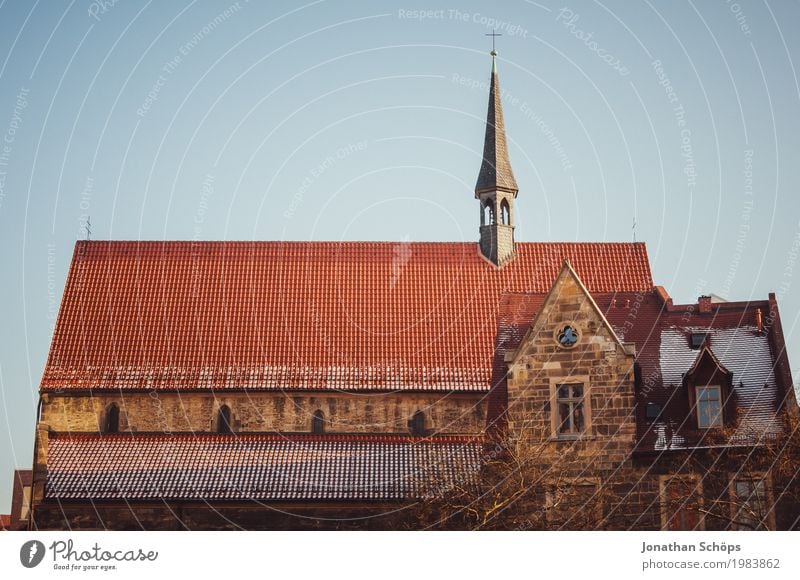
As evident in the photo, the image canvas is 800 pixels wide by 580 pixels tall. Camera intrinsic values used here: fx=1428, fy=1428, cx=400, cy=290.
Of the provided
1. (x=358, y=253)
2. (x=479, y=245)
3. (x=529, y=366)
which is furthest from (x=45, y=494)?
(x=479, y=245)

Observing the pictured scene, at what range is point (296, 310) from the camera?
55.8m

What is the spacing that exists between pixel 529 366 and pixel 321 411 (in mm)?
12771

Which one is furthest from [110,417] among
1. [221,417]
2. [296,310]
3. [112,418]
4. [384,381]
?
[384,381]

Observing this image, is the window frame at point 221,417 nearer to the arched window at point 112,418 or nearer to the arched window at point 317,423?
the arched window at point 317,423

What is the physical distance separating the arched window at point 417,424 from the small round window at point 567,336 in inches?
483

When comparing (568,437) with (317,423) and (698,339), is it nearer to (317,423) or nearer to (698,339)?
(698,339)

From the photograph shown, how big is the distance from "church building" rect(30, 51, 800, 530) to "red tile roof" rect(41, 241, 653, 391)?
0.08 meters

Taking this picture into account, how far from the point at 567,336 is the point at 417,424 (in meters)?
12.6

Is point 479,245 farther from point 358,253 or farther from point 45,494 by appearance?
point 45,494

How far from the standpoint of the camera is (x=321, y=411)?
52.2 metres

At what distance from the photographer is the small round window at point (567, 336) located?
41.0 meters

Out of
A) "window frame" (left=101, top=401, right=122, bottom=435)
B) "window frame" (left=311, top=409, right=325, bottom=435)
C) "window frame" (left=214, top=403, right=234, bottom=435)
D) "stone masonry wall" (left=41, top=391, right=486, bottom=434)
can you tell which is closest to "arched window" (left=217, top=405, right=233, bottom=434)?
"window frame" (left=214, top=403, right=234, bottom=435)

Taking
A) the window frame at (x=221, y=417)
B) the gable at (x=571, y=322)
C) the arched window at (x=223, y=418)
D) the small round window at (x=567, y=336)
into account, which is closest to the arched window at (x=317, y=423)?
the window frame at (x=221, y=417)
